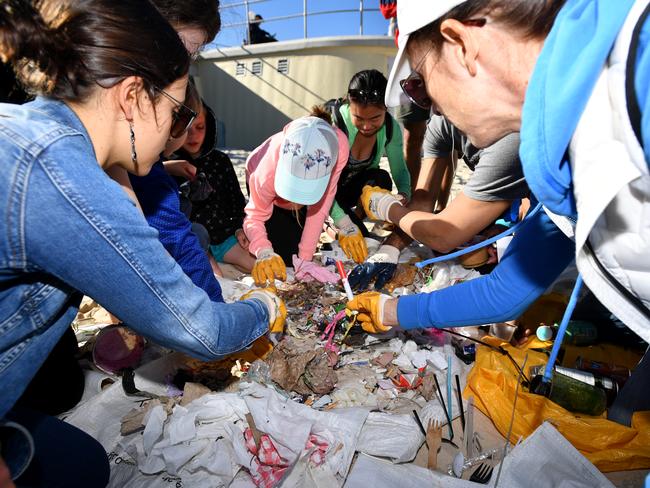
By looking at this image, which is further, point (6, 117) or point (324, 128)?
point (324, 128)

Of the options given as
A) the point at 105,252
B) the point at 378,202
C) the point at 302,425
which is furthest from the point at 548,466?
the point at 378,202

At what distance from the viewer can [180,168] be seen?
251 centimetres

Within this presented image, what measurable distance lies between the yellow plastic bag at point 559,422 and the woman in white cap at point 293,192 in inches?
46.7

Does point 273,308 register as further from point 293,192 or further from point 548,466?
point 548,466

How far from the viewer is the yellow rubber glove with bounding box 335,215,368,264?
117 inches

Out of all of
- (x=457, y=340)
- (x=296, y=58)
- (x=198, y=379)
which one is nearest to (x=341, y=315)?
(x=457, y=340)

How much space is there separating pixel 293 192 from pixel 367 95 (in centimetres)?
110

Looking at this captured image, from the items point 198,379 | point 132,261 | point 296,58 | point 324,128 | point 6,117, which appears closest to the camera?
point 6,117

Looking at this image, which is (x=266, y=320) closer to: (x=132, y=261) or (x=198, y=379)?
(x=198, y=379)

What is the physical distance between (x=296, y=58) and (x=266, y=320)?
11206 millimetres

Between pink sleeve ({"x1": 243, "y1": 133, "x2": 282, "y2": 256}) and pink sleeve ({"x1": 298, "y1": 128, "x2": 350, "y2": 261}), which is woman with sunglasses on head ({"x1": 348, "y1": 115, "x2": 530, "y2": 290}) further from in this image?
pink sleeve ({"x1": 243, "y1": 133, "x2": 282, "y2": 256})

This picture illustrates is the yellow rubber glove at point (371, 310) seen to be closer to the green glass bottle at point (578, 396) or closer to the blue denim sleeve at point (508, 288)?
the blue denim sleeve at point (508, 288)

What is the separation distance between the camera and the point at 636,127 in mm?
622

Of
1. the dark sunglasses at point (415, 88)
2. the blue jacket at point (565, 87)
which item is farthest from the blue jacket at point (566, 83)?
the dark sunglasses at point (415, 88)
